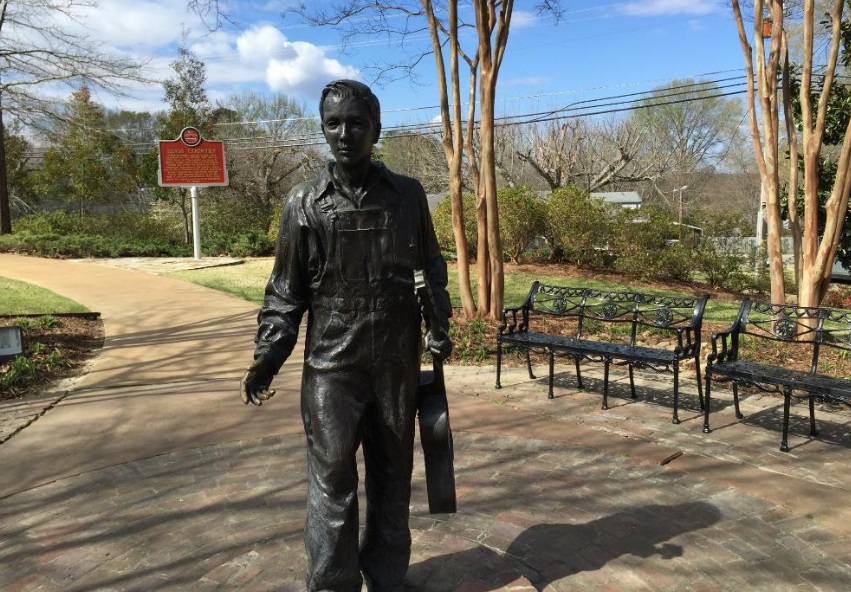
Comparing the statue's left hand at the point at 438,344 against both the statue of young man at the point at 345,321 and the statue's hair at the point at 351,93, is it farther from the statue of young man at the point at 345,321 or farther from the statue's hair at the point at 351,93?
the statue's hair at the point at 351,93

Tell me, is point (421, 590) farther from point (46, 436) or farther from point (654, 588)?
point (46, 436)

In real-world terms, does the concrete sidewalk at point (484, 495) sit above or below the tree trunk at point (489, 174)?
below

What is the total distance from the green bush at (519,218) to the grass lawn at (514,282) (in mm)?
701

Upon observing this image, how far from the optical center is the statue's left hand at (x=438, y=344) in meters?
2.45

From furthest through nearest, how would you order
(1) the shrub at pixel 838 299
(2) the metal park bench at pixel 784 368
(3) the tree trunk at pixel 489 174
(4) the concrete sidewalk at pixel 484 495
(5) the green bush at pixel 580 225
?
(5) the green bush at pixel 580 225, (1) the shrub at pixel 838 299, (3) the tree trunk at pixel 489 174, (2) the metal park bench at pixel 784 368, (4) the concrete sidewalk at pixel 484 495

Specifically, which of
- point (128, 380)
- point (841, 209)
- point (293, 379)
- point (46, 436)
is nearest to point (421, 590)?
point (46, 436)

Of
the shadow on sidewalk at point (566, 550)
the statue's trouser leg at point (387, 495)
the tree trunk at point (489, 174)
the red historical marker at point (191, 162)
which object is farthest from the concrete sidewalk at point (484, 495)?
the red historical marker at point (191, 162)

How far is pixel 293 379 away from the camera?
6.96 meters

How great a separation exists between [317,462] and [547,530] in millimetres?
1639

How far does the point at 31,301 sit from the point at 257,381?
10.9m

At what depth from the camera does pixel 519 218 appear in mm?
16484

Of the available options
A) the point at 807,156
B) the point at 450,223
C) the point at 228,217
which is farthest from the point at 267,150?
the point at 807,156

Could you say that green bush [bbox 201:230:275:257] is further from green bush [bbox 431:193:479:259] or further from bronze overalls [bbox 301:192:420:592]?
bronze overalls [bbox 301:192:420:592]

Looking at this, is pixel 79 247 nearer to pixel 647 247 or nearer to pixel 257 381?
pixel 647 247
